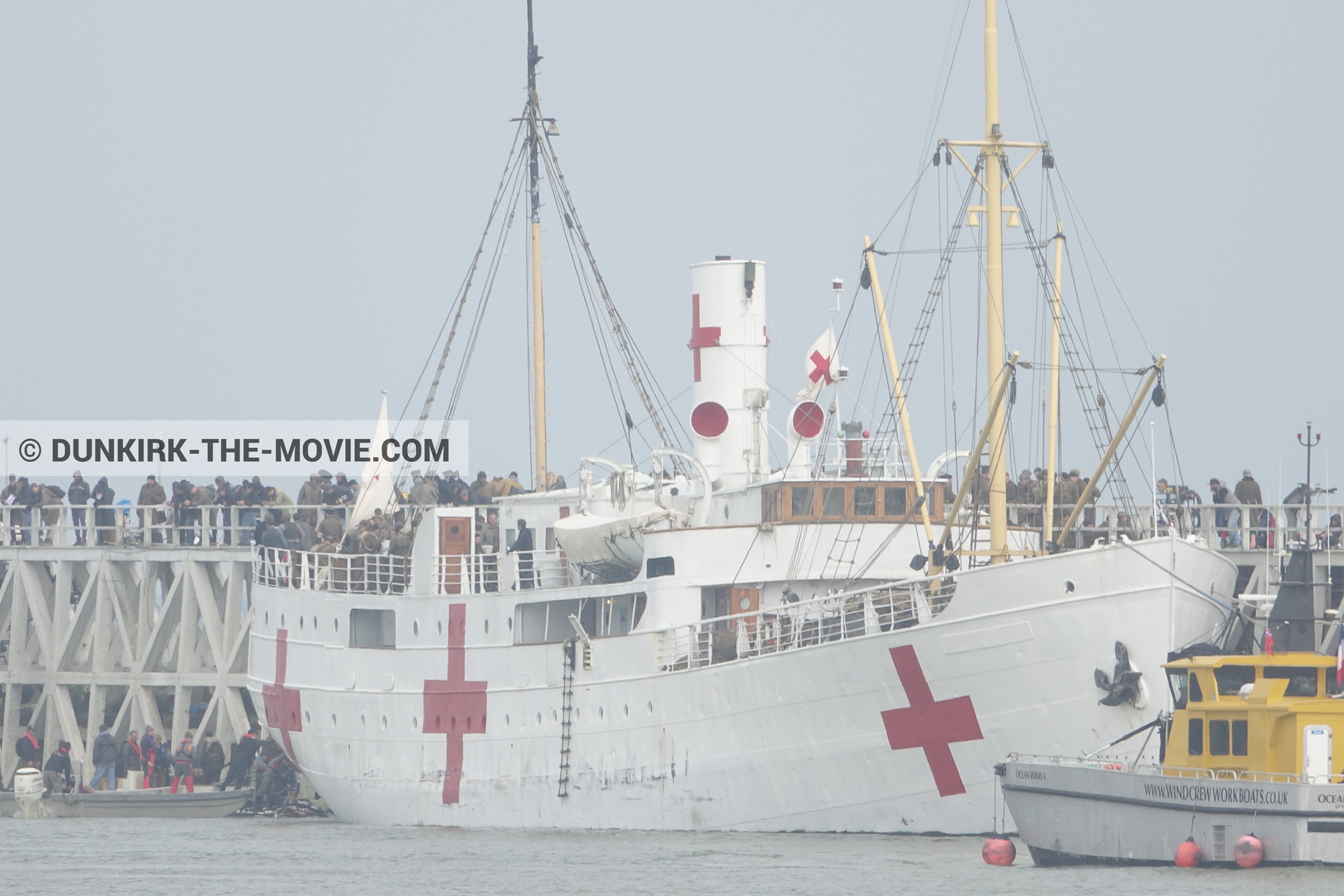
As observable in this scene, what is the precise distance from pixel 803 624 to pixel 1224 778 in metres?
7.23

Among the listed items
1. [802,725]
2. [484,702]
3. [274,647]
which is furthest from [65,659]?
[802,725]

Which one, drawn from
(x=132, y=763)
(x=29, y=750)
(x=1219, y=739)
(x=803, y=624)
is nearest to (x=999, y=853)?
(x=1219, y=739)

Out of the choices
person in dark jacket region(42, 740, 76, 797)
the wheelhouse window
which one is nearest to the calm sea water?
the wheelhouse window

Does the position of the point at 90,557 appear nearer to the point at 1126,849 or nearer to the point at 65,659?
the point at 65,659

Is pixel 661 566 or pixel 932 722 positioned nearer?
pixel 932 722

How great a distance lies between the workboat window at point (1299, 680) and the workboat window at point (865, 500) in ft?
26.7

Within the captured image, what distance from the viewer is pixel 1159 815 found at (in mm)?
25969

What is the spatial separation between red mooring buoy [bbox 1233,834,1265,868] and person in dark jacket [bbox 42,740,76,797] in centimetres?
2302

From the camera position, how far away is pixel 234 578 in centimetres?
4547

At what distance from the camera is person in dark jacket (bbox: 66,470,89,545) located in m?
46.7

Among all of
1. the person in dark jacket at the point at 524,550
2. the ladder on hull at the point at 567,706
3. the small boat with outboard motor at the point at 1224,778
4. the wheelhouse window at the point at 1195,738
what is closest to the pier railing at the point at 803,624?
the ladder on hull at the point at 567,706

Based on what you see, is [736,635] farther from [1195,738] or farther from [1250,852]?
[1250,852]

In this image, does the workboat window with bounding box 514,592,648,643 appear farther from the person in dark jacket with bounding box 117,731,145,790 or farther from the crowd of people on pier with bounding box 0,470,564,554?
the person in dark jacket with bounding box 117,731,145,790

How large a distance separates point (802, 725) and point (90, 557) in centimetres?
2057
